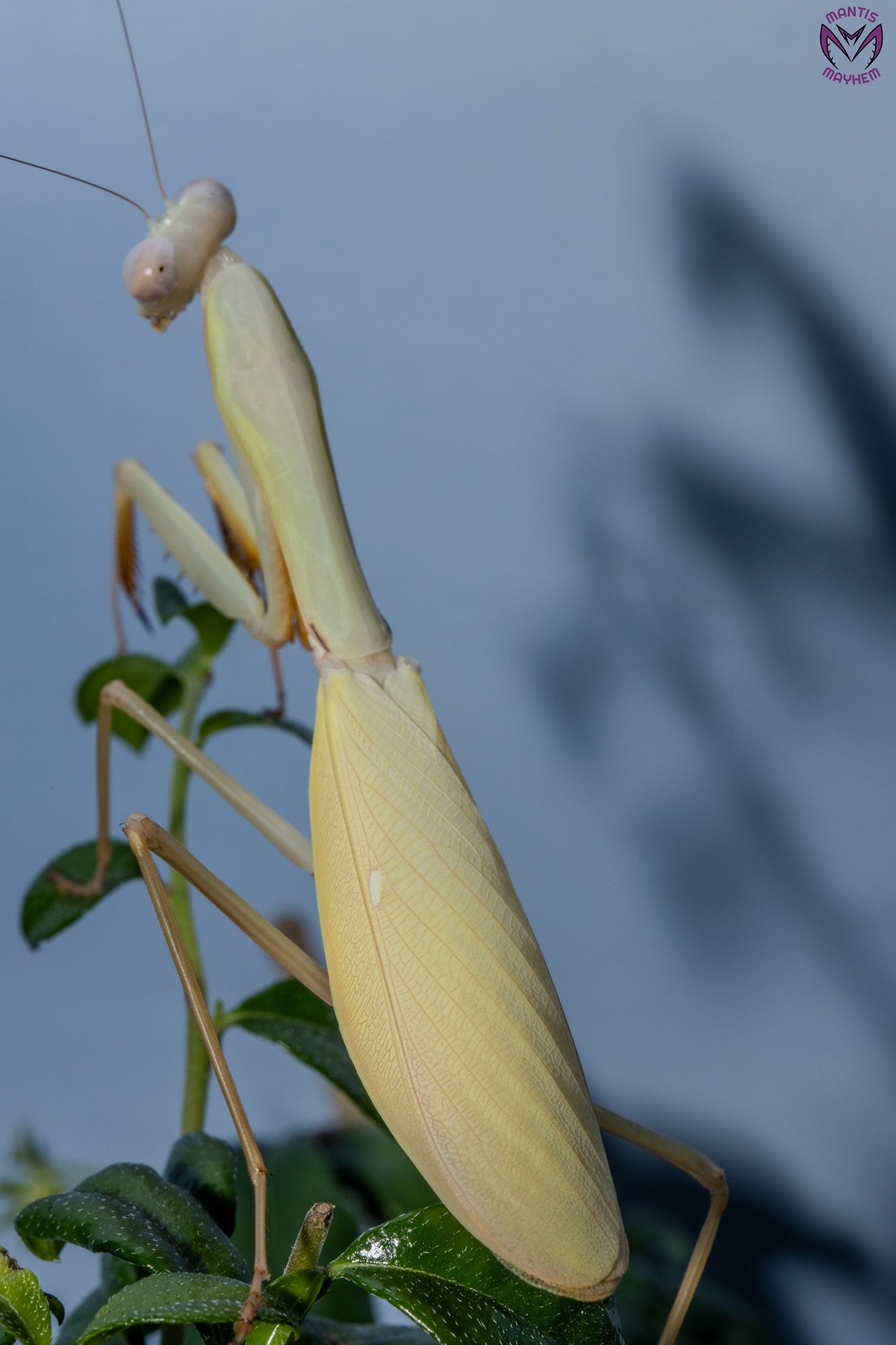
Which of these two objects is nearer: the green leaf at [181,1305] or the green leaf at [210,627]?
the green leaf at [181,1305]

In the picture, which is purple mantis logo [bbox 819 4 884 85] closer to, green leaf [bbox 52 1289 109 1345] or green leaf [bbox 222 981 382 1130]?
green leaf [bbox 222 981 382 1130]

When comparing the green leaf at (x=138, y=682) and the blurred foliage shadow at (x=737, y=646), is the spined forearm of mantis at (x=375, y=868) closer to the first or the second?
the green leaf at (x=138, y=682)

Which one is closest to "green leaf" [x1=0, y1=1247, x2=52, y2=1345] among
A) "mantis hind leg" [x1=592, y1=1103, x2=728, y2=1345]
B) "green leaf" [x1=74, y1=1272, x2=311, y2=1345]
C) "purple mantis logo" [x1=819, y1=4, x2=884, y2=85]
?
"green leaf" [x1=74, y1=1272, x2=311, y2=1345]

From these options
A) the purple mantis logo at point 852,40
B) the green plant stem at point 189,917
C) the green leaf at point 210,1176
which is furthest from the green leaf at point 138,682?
the purple mantis logo at point 852,40

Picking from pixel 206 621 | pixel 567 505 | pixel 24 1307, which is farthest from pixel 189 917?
pixel 567 505

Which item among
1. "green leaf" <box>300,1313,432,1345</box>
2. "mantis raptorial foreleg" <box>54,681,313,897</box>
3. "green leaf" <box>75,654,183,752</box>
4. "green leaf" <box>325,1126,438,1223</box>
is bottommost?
"green leaf" <box>325,1126,438,1223</box>
